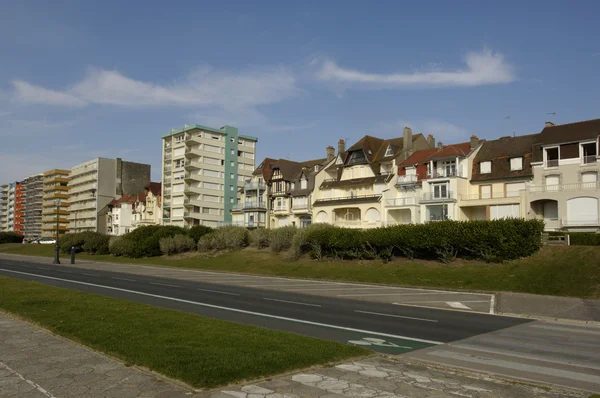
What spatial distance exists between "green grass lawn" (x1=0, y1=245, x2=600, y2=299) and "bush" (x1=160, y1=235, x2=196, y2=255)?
13.7 meters

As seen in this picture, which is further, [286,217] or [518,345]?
[286,217]

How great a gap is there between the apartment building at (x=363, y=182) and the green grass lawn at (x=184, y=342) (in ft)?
139

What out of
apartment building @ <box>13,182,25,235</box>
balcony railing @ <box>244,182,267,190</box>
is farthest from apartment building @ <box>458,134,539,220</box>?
apartment building @ <box>13,182,25,235</box>

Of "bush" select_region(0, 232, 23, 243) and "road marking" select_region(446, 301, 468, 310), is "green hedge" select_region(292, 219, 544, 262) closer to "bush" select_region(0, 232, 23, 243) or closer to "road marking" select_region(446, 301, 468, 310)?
"road marking" select_region(446, 301, 468, 310)

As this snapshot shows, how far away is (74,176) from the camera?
130000 mm

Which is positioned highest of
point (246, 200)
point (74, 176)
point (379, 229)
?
point (74, 176)

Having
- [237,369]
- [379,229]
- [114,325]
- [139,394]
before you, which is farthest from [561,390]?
→ [379,229]

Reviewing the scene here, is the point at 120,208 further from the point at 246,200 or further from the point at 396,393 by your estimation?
the point at 396,393

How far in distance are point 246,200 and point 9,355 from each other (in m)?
65.6

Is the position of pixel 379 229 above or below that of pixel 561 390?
above

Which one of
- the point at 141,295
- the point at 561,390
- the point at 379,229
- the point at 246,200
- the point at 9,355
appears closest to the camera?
the point at 561,390

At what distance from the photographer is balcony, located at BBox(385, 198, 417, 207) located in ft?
170

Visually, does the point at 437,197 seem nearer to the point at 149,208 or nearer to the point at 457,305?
the point at 457,305

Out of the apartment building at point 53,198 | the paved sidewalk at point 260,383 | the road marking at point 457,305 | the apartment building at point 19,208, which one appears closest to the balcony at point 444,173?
the road marking at point 457,305
